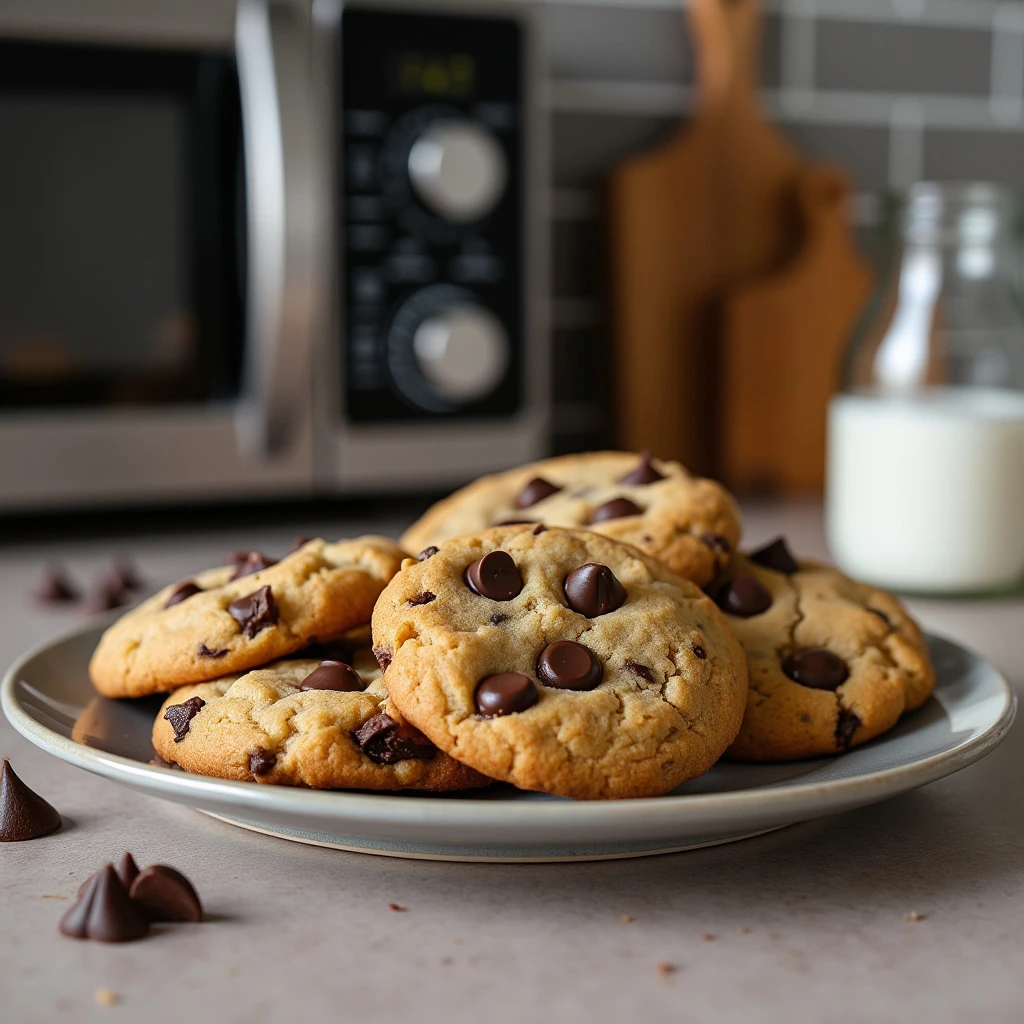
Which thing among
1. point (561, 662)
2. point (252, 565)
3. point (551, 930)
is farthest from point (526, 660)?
point (252, 565)

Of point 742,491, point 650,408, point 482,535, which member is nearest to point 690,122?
point 650,408

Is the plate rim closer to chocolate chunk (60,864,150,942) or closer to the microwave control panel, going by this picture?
chocolate chunk (60,864,150,942)

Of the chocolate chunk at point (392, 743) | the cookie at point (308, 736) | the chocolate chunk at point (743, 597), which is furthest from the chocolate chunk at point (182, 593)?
the chocolate chunk at point (743, 597)

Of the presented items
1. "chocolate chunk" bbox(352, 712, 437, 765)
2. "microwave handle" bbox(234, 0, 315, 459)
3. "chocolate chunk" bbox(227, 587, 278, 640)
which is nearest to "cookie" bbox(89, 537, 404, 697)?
"chocolate chunk" bbox(227, 587, 278, 640)

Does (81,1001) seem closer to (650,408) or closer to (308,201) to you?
(308,201)

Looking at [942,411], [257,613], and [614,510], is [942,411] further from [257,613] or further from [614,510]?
[257,613]

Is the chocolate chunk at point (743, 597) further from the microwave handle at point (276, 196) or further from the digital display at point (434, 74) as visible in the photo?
the digital display at point (434, 74)
